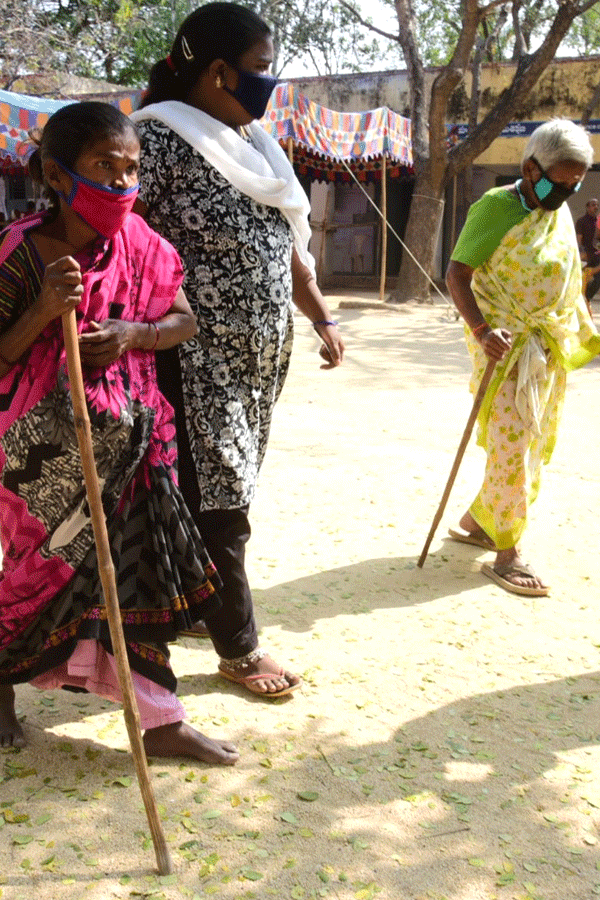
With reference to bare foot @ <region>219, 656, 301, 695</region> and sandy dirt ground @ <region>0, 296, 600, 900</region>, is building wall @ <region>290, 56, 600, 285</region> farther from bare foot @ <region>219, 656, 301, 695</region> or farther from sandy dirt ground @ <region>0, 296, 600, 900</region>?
bare foot @ <region>219, 656, 301, 695</region>

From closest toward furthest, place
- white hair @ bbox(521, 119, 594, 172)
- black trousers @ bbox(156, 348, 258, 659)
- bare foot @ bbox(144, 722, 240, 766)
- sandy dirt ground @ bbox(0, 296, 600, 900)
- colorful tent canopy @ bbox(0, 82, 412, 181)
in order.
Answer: sandy dirt ground @ bbox(0, 296, 600, 900), bare foot @ bbox(144, 722, 240, 766), black trousers @ bbox(156, 348, 258, 659), white hair @ bbox(521, 119, 594, 172), colorful tent canopy @ bbox(0, 82, 412, 181)

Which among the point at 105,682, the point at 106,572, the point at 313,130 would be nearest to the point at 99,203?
the point at 106,572

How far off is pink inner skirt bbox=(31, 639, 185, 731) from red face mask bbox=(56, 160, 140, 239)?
1060mm

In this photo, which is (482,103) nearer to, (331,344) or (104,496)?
(331,344)

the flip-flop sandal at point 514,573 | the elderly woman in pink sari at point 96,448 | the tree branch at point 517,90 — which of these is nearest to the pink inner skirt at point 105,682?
the elderly woman in pink sari at point 96,448

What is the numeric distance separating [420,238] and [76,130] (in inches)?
557

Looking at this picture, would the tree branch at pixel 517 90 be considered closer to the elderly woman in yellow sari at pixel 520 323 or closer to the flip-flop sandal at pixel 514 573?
the elderly woman in yellow sari at pixel 520 323

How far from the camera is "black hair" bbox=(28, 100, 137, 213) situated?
7.32 feet

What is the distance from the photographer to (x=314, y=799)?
2.50 meters

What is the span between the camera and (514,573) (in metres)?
4.14

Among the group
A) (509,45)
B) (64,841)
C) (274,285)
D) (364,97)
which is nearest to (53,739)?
(64,841)

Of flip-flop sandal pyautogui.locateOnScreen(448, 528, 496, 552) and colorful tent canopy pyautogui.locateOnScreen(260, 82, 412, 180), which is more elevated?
colorful tent canopy pyautogui.locateOnScreen(260, 82, 412, 180)

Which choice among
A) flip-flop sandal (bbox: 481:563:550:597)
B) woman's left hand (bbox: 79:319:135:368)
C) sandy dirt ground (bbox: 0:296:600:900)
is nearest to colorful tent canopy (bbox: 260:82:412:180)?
sandy dirt ground (bbox: 0:296:600:900)

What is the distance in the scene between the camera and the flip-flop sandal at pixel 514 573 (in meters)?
4.04
